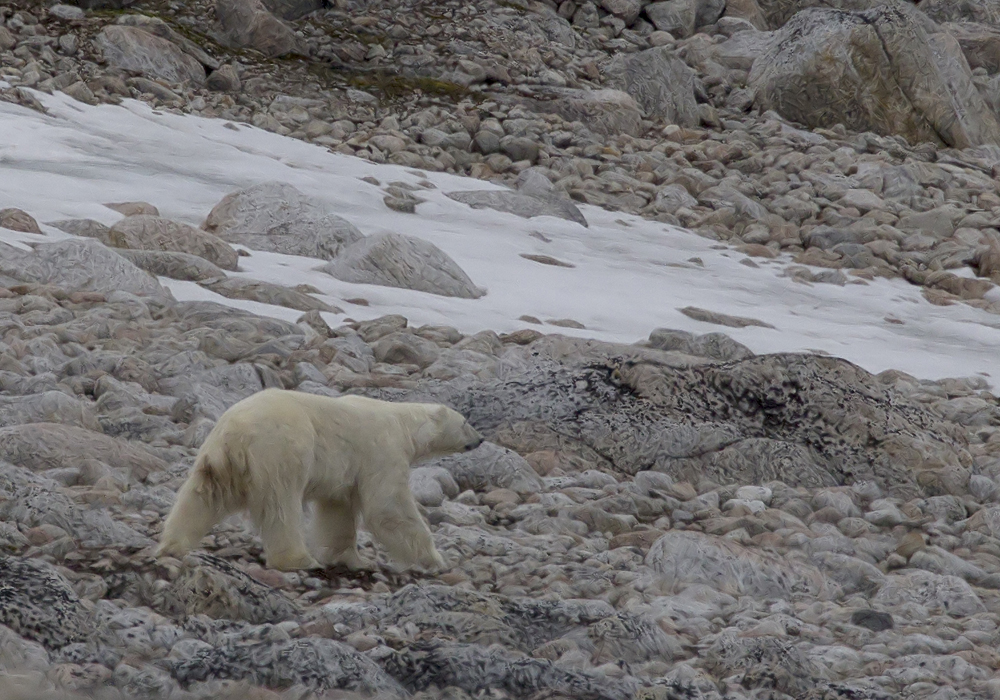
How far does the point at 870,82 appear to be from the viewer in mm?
18016

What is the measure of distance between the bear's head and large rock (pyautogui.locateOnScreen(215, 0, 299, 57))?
43.0 feet

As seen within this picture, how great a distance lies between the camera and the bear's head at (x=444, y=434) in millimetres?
5504

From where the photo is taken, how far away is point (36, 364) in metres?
6.82

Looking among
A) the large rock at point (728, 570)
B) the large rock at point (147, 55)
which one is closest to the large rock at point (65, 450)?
the large rock at point (728, 570)

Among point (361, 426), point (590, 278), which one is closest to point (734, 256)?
point (590, 278)

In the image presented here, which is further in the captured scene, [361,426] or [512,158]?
[512,158]

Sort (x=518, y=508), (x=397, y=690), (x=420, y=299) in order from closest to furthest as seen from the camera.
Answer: (x=397, y=690), (x=518, y=508), (x=420, y=299)

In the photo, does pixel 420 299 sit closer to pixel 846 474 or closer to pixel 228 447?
pixel 846 474

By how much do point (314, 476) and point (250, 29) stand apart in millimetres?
14088

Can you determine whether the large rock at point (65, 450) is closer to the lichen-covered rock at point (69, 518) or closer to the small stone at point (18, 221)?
the lichen-covered rock at point (69, 518)

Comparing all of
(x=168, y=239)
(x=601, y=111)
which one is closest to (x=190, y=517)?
(x=168, y=239)

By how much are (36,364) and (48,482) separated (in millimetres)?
1744

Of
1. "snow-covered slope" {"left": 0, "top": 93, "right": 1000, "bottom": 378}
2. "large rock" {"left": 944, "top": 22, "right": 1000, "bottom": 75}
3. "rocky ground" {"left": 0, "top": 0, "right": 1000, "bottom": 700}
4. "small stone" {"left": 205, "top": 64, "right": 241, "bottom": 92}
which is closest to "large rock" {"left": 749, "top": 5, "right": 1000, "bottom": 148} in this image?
"rocky ground" {"left": 0, "top": 0, "right": 1000, "bottom": 700}

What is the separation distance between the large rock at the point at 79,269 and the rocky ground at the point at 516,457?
0.03 meters
